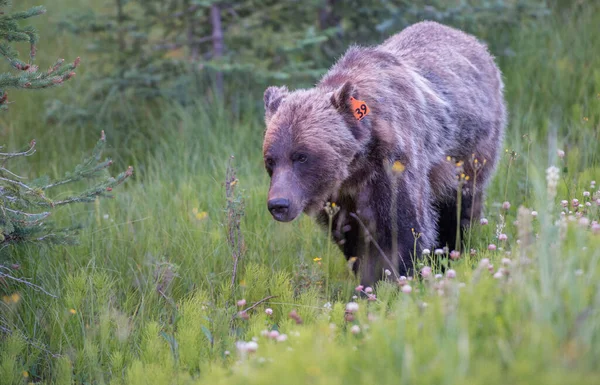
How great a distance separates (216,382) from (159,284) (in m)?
2.01

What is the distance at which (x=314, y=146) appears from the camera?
14.3 ft

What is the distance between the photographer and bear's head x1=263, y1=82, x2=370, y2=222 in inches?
170

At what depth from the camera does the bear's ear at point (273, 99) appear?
4.72m

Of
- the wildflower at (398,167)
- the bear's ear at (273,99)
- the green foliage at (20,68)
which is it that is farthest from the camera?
the bear's ear at (273,99)

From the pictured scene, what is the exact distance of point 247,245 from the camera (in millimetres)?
5160

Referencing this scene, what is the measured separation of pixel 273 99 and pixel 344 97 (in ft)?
1.90

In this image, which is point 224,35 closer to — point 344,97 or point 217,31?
point 217,31

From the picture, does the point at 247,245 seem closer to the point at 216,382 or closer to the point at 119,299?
the point at 119,299

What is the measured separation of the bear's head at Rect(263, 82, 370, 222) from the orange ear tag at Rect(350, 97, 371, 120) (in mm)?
17

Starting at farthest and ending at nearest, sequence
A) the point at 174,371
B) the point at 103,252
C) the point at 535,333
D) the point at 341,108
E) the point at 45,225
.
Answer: the point at 103,252 → the point at 341,108 → the point at 45,225 → the point at 174,371 → the point at 535,333

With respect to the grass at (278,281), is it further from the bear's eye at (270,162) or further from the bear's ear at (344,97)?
the bear's ear at (344,97)

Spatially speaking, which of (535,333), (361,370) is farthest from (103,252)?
(535,333)

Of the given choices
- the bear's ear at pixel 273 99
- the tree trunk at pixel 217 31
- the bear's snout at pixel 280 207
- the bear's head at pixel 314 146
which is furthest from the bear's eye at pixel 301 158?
the tree trunk at pixel 217 31

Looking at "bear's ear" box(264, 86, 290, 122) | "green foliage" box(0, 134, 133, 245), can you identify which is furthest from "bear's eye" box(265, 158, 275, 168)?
"green foliage" box(0, 134, 133, 245)
